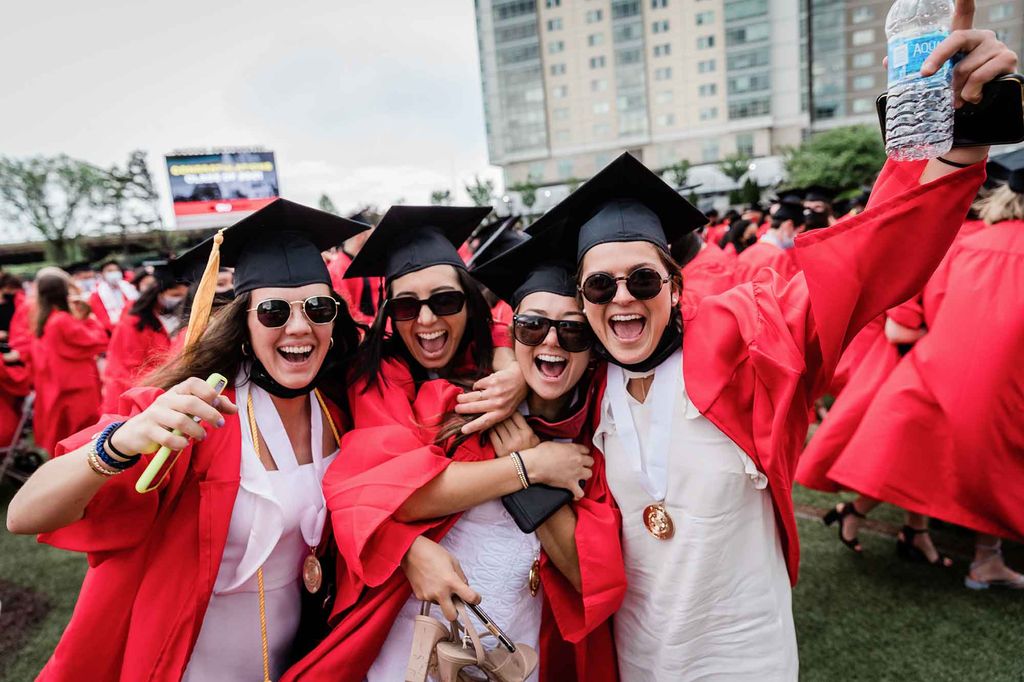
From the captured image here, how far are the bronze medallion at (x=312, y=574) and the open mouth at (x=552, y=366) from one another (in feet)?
3.16

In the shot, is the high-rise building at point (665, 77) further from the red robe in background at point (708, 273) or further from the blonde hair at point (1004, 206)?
the blonde hair at point (1004, 206)

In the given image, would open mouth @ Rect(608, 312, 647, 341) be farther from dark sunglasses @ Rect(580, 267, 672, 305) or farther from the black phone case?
the black phone case

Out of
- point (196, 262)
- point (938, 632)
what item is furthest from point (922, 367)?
point (196, 262)

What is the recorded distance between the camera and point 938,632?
3.20 metres

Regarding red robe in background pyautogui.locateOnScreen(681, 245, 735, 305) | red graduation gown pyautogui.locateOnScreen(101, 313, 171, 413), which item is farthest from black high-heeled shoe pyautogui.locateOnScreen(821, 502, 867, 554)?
red graduation gown pyautogui.locateOnScreen(101, 313, 171, 413)

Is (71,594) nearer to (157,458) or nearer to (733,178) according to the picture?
(157,458)

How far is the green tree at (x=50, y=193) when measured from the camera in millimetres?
42688

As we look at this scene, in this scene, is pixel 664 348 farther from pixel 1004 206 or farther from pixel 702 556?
pixel 1004 206

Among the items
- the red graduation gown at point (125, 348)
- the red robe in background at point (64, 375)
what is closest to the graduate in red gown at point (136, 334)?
the red graduation gown at point (125, 348)

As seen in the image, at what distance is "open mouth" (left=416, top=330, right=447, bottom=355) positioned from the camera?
2.33 m

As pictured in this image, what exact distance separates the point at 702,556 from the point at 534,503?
52cm

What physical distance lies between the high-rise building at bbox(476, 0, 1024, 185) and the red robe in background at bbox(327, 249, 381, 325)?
2232 inches

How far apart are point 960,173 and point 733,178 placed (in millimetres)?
54833

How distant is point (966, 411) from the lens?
10.5 ft
